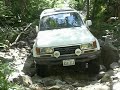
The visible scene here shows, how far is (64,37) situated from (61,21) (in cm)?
129

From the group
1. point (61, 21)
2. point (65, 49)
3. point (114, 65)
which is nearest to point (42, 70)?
point (65, 49)

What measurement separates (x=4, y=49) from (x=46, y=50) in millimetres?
4402

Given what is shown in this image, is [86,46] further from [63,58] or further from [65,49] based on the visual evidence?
[63,58]

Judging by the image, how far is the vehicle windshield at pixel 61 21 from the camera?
8938 millimetres

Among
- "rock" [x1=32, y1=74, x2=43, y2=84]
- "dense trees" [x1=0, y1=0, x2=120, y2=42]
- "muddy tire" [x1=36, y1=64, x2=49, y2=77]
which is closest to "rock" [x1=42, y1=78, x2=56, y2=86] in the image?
"rock" [x1=32, y1=74, x2=43, y2=84]

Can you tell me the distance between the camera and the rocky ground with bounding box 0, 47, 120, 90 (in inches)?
267

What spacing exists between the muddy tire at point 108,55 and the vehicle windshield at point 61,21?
4.10 ft

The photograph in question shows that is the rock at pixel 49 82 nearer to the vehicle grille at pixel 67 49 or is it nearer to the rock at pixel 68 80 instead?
the rock at pixel 68 80

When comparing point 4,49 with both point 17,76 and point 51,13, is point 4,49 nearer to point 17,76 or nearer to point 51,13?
point 51,13

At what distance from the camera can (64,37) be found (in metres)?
7.92

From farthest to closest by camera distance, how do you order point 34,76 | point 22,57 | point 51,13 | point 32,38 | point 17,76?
point 32,38
point 22,57
point 51,13
point 34,76
point 17,76

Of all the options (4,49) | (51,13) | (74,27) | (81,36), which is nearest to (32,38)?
(4,49)

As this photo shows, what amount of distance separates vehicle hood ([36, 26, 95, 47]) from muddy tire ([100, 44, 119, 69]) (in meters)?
1.18

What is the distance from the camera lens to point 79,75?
834cm
